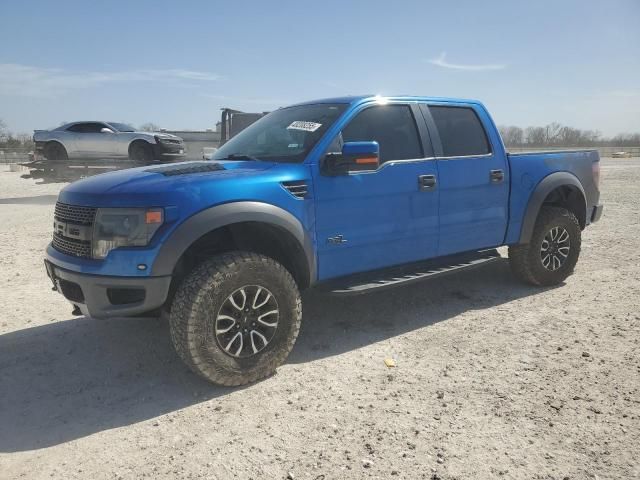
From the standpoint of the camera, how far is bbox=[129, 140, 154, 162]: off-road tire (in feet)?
43.3

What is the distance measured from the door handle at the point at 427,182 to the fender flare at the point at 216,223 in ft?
3.88

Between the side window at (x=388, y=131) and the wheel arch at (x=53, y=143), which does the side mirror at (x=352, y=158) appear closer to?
the side window at (x=388, y=131)

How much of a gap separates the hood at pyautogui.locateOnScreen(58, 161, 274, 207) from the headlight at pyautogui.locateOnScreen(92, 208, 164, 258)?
0.16ft

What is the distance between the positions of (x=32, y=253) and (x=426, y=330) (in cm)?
575

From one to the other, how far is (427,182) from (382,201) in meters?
0.51

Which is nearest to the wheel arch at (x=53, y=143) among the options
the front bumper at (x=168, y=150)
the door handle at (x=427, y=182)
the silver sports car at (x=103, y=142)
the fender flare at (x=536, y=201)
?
the silver sports car at (x=103, y=142)

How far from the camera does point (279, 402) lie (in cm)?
299

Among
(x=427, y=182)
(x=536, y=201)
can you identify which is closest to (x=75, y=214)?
(x=427, y=182)

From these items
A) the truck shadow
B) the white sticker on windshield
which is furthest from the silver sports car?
the white sticker on windshield

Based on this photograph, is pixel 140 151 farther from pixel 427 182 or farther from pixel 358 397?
pixel 358 397

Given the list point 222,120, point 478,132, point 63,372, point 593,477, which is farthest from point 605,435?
point 222,120

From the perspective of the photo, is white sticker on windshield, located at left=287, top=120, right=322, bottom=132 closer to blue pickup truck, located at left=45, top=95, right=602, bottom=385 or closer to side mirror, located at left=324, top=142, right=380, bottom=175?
blue pickup truck, located at left=45, top=95, right=602, bottom=385

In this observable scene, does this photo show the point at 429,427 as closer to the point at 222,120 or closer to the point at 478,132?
the point at 478,132

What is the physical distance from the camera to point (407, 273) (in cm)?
407
